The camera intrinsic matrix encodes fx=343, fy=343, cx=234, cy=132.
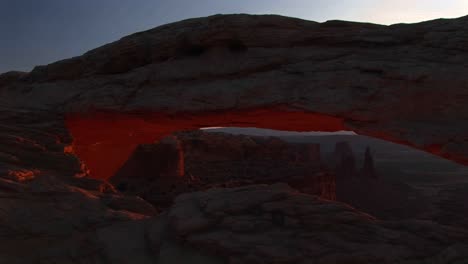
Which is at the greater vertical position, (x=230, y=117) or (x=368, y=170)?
(x=230, y=117)

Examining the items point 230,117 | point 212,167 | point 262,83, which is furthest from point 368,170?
point 262,83

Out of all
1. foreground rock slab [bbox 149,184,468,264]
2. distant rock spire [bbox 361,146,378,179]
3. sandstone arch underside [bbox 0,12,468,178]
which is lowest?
distant rock spire [bbox 361,146,378,179]

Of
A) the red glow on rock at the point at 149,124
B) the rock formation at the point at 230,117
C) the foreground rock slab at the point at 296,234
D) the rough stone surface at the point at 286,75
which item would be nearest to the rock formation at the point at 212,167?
the red glow on rock at the point at 149,124

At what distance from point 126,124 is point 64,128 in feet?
5.05

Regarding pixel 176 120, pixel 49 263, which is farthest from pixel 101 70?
pixel 49 263

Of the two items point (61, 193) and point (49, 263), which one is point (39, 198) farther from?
point (49, 263)

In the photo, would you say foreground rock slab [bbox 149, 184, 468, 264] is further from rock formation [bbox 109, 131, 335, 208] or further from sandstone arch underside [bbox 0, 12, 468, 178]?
rock formation [bbox 109, 131, 335, 208]

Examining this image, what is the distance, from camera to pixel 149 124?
9156mm

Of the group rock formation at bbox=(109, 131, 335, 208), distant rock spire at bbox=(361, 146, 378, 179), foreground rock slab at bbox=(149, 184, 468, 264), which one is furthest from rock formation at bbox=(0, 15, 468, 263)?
distant rock spire at bbox=(361, 146, 378, 179)

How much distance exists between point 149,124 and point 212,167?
9.84 meters

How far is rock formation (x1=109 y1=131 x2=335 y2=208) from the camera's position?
13789mm

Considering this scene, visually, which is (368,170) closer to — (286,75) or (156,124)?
(156,124)

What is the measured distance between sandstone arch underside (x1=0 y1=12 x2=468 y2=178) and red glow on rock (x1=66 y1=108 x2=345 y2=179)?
1.9 inches

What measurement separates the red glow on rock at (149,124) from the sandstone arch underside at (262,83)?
5 centimetres
